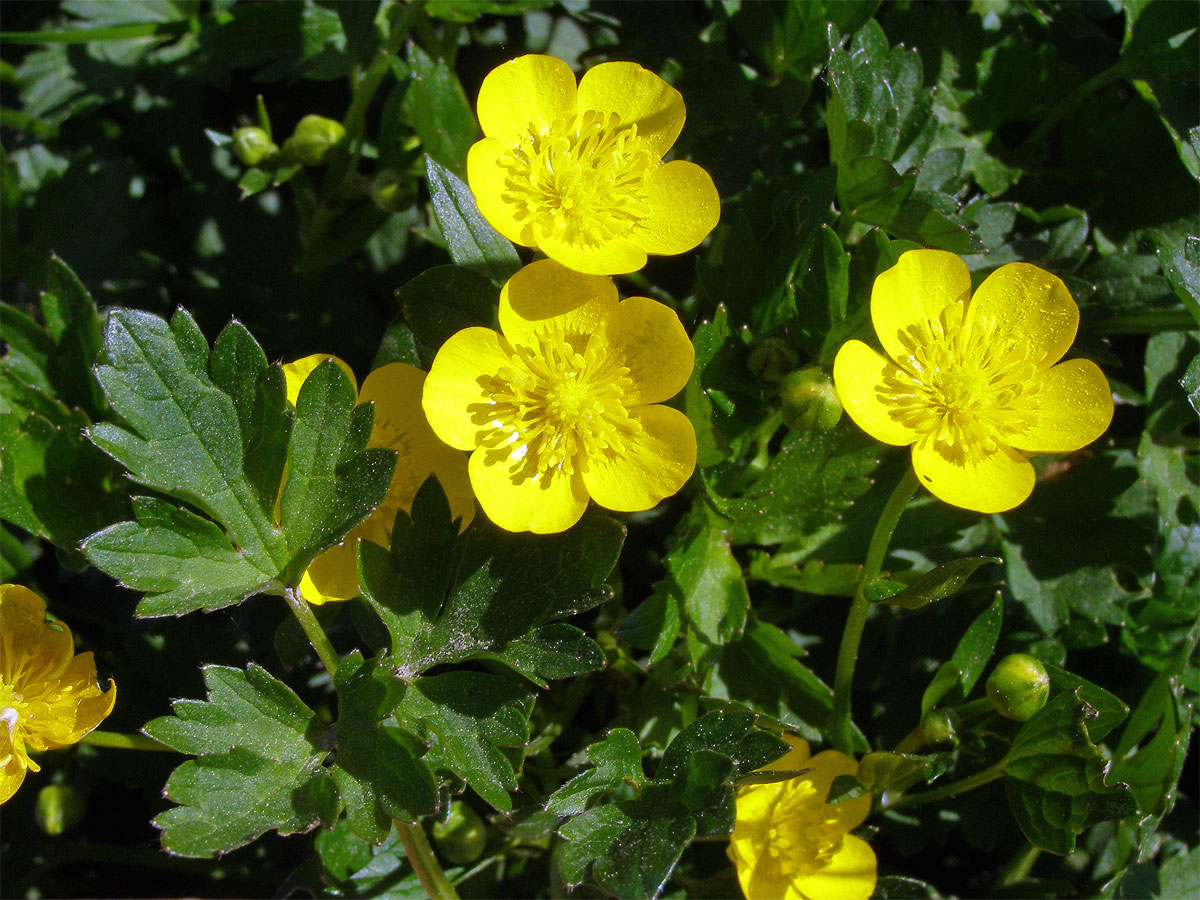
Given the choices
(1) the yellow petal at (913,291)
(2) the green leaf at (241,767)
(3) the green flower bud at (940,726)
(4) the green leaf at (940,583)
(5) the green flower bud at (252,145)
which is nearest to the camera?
(2) the green leaf at (241,767)

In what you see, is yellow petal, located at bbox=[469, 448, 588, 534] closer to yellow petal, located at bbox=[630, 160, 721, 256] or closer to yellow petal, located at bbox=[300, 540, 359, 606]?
yellow petal, located at bbox=[300, 540, 359, 606]

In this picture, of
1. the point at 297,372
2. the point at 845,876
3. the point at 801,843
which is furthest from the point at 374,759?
the point at 845,876

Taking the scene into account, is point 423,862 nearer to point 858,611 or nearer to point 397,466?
point 397,466

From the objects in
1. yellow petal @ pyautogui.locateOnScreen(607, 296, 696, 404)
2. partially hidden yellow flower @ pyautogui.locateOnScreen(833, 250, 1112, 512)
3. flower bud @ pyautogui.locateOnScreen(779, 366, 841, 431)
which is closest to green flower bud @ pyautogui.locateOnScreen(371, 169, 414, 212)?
yellow petal @ pyautogui.locateOnScreen(607, 296, 696, 404)

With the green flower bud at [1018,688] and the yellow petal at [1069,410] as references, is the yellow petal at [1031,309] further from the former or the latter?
the green flower bud at [1018,688]

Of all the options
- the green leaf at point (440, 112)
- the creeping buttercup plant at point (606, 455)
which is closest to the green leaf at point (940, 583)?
the creeping buttercup plant at point (606, 455)

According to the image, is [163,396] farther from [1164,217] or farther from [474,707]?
[1164,217]

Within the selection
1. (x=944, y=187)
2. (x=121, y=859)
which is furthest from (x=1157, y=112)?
(x=121, y=859)
